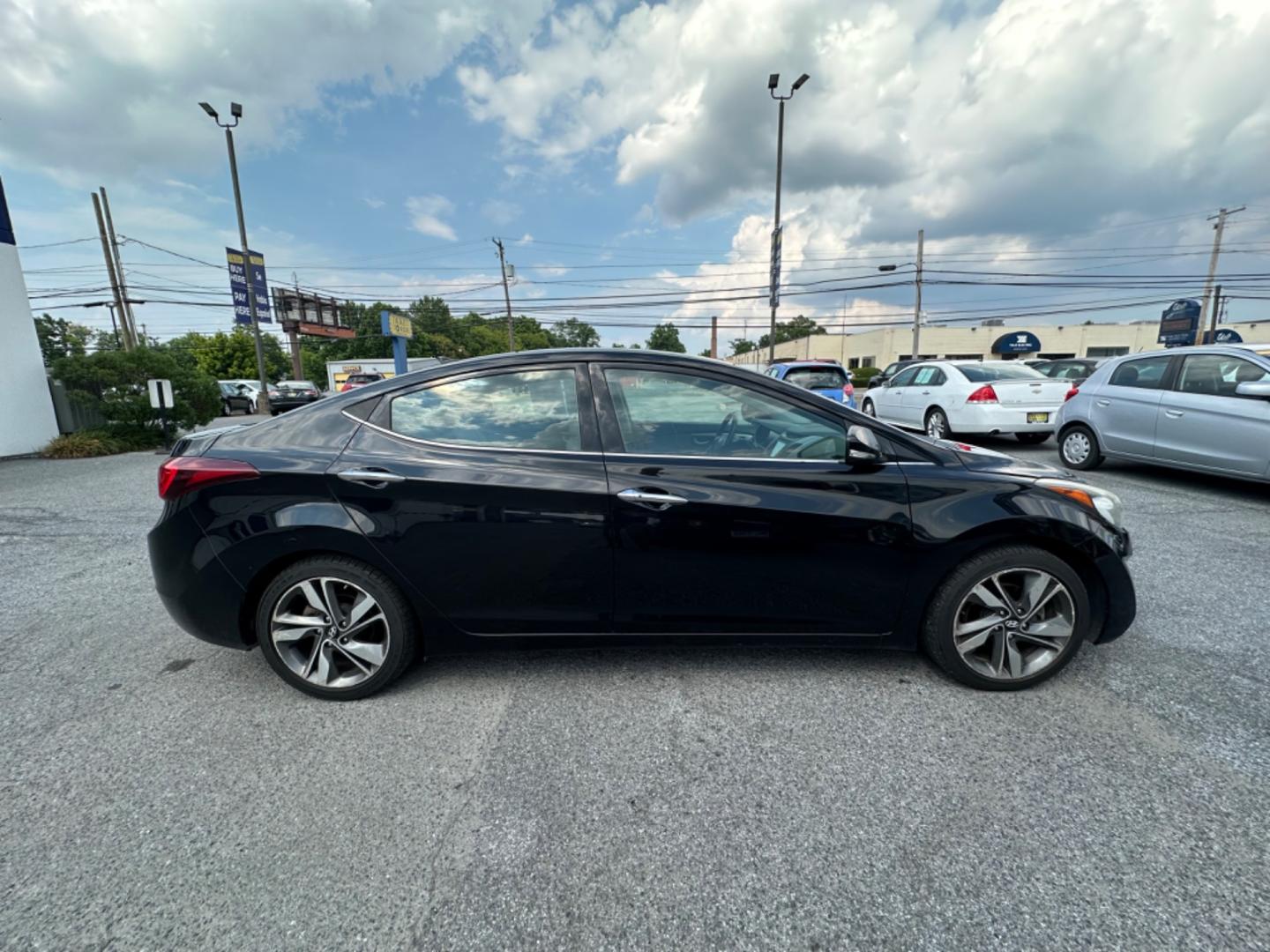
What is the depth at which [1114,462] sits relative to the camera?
24.8 ft

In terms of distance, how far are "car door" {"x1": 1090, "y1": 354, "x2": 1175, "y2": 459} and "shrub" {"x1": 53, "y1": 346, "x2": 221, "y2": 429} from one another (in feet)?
49.6

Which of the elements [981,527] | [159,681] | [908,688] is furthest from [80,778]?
[981,527]

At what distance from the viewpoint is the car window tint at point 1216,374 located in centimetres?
514

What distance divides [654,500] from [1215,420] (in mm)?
6353

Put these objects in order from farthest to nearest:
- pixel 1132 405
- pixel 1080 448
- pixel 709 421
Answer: pixel 1080 448, pixel 1132 405, pixel 709 421

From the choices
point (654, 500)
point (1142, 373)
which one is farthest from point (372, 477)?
point (1142, 373)

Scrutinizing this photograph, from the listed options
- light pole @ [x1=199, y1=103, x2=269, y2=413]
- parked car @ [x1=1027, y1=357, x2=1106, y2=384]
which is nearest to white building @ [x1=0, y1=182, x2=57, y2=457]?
light pole @ [x1=199, y1=103, x2=269, y2=413]

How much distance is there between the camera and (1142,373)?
6.19 meters

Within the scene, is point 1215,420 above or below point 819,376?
below

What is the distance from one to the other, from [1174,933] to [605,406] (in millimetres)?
2306

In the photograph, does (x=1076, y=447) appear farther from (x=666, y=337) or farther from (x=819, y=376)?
(x=666, y=337)

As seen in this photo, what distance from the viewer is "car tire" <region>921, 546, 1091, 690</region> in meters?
2.35

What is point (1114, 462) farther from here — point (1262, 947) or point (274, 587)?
point (274, 587)

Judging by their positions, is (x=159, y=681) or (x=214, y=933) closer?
(x=214, y=933)
